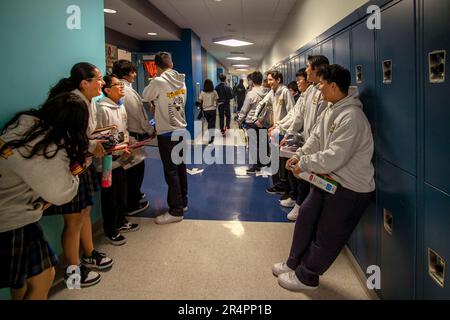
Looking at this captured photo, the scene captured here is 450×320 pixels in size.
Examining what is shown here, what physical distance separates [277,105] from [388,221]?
262 centimetres

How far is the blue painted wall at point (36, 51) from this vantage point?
197 cm

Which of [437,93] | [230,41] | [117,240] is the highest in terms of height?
A: [230,41]

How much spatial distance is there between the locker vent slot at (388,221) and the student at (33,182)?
1746 mm

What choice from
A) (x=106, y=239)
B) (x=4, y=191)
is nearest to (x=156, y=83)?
(x=106, y=239)

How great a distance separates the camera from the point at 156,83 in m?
3.32

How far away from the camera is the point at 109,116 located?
2.84 meters

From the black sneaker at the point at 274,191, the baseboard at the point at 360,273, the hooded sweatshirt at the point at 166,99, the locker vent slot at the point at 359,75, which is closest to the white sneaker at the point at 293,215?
the baseboard at the point at 360,273

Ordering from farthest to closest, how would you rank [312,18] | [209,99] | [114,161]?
[209,99]
[312,18]
[114,161]

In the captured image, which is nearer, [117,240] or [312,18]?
[117,240]

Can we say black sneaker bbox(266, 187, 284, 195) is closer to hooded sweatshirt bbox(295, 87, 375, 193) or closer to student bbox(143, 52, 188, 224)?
student bbox(143, 52, 188, 224)

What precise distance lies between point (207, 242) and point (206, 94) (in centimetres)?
577

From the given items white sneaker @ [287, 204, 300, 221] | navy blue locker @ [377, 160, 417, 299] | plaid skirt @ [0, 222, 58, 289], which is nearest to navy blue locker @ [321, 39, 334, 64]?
navy blue locker @ [377, 160, 417, 299]

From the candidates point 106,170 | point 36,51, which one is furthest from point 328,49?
point 36,51

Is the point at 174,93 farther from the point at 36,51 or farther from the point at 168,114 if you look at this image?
the point at 36,51
